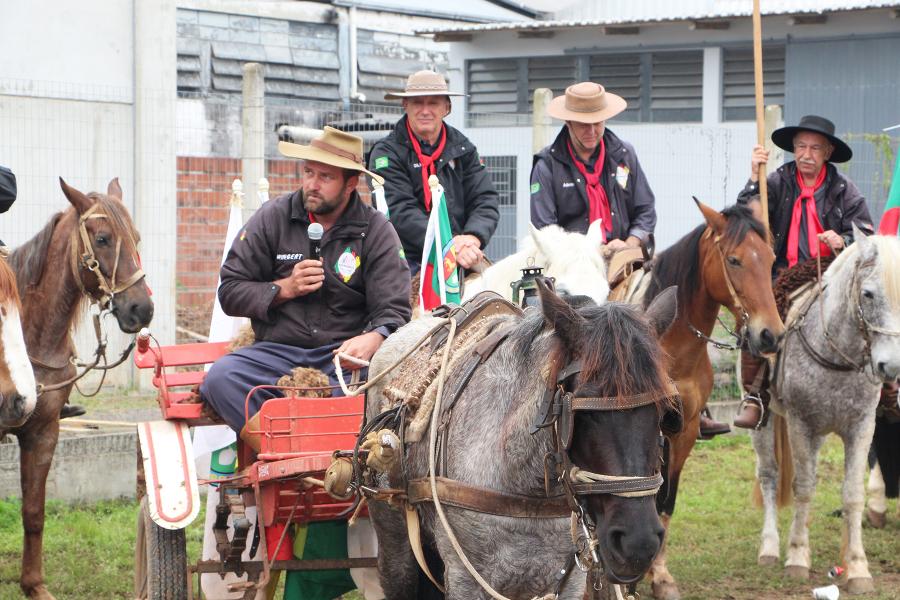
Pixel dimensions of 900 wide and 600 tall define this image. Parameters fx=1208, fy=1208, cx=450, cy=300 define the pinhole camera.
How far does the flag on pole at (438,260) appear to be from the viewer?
6.98 meters

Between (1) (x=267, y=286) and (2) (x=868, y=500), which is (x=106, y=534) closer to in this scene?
(1) (x=267, y=286)

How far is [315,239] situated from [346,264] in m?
0.22

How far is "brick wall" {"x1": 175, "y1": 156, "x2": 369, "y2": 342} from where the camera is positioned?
36.7 feet

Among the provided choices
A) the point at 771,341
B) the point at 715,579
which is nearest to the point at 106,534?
the point at 715,579

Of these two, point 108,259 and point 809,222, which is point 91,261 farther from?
point 809,222

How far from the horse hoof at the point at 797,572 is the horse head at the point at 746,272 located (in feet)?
5.35

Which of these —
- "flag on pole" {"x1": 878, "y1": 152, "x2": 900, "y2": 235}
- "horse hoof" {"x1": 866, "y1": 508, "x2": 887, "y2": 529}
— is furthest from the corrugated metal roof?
"horse hoof" {"x1": 866, "y1": 508, "x2": 887, "y2": 529}

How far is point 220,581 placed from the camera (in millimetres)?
6090

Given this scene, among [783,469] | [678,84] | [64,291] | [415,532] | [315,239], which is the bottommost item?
[783,469]

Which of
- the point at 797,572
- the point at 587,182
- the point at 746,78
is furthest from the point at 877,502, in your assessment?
the point at 746,78

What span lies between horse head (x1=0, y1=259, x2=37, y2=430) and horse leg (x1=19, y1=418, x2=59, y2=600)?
1.35 meters

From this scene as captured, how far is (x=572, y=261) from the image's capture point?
6027 mm

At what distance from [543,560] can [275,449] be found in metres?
1.36

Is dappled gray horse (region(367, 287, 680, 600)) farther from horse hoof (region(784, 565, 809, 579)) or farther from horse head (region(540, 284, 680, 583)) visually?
horse hoof (region(784, 565, 809, 579))
